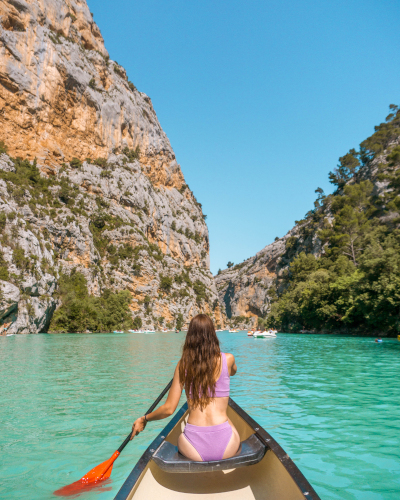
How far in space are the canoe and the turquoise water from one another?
1.53 metres

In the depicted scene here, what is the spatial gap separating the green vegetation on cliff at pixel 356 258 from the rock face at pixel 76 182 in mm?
32379

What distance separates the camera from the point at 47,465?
18.1 ft

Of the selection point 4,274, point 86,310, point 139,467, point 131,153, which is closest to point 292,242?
point 131,153

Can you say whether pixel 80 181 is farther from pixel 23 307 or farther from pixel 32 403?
pixel 32 403

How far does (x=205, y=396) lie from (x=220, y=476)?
3.13ft

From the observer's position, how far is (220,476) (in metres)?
3.70

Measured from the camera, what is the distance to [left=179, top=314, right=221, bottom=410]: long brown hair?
11.6 ft

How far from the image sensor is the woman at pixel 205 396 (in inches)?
136

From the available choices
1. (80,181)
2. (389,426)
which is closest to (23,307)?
(80,181)

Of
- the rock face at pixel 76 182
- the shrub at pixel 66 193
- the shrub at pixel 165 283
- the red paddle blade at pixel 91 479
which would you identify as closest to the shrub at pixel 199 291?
the rock face at pixel 76 182

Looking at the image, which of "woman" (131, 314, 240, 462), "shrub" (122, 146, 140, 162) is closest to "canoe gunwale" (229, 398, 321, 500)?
"woman" (131, 314, 240, 462)

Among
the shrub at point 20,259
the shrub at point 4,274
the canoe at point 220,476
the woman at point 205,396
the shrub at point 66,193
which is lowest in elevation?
the canoe at point 220,476

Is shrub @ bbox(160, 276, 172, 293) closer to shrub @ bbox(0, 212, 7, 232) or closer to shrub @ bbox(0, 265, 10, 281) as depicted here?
shrub @ bbox(0, 212, 7, 232)

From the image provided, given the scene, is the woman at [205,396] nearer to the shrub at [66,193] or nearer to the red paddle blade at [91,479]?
the red paddle blade at [91,479]
